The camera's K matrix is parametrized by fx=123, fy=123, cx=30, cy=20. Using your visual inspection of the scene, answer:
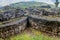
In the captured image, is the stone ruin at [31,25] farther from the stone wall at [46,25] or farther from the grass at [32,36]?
the grass at [32,36]

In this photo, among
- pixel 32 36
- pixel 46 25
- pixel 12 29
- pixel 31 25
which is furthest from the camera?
pixel 31 25

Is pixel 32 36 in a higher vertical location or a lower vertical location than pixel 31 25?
lower

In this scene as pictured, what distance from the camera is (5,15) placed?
37.2ft

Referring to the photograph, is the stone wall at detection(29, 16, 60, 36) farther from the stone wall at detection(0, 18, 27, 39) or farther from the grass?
the stone wall at detection(0, 18, 27, 39)

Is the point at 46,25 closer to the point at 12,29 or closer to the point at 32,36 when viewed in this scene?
the point at 32,36

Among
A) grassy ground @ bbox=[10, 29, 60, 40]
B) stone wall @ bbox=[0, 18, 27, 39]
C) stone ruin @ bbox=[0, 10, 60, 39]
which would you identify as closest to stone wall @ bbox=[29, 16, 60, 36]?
stone ruin @ bbox=[0, 10, 60, 39]

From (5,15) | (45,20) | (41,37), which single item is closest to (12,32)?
(41,37)

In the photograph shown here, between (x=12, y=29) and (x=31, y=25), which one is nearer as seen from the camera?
(x=12, y=29)

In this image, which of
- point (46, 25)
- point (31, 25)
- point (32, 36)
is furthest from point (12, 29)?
point (46, 25)

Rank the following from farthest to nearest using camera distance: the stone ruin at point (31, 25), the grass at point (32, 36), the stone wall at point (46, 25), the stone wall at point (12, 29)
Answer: the stone wall at point (46, 25)
the grass at point (32, 36)
the stone ruin at point (31, 25)
the stone wall at point (12, 29)

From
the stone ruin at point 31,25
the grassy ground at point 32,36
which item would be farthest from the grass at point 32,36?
the stone ruin at point 31,25

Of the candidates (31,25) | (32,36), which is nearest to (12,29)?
(32,36)

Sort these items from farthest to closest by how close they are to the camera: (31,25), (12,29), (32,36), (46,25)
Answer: (31,25), (46,25), (32,36), (12,29)

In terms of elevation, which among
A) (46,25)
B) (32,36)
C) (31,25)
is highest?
(46,25)
